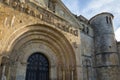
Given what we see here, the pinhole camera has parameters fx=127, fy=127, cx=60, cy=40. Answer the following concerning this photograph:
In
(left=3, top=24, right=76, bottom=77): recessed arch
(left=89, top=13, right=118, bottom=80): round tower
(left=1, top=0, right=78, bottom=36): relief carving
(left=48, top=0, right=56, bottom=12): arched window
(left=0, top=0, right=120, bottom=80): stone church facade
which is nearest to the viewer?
(left=0, top=0, right=120, bottom=80): stone church facade

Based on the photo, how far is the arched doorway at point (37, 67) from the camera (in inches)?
269

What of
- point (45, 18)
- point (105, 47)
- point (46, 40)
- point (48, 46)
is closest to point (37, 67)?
point (48, 46)

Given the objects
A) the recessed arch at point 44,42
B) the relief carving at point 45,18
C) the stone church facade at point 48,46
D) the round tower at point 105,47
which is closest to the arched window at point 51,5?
the stone church facade at point 48,46

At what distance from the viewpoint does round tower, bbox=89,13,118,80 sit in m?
10.1

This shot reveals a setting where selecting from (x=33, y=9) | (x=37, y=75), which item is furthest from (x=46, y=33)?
(x=37, y=75)

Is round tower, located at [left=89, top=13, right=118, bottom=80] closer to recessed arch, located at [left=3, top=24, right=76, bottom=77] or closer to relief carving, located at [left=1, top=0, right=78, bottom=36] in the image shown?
relief carving, located at [left=1, top=0, right=78, bottom=36]

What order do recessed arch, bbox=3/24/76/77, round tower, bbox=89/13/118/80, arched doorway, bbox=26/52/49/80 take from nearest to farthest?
recessed arch, bbox=3/24/76/77 < arched doorway, bbox=26/52/49/80 < round tower, bbox=89/13/118/80

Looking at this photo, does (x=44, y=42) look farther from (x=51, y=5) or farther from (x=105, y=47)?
(x=105, y=47)

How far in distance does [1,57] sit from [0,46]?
0.44m

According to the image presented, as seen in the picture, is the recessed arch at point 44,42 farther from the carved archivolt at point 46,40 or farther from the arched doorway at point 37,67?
the arched doorway at point 37,67

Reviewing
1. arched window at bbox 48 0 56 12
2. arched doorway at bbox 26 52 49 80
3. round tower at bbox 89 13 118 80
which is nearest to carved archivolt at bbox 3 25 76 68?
arched doorway at bbox 26 52 49 80

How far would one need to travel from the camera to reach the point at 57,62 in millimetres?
7844

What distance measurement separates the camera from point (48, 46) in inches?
304

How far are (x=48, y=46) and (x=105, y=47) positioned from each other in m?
5.43
